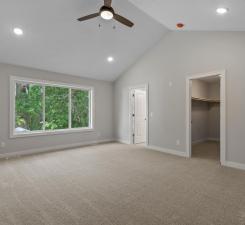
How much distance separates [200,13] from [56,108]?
193 inches

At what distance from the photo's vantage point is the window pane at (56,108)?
576 cm

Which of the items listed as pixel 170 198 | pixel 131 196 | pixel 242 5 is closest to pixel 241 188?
pixel 170 198

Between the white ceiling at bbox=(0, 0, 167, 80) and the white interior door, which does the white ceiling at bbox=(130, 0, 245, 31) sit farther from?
the white interior door

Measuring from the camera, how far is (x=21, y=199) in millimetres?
2525

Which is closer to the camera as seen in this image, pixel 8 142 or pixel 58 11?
pixel 58 11

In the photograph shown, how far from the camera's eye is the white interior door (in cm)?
683

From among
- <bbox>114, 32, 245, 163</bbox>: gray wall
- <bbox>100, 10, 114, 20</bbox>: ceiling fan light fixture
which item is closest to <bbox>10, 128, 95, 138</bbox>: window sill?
<bbox>114, 32, 245, 163</bbox>: gray wall

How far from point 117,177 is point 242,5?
357 centimetres

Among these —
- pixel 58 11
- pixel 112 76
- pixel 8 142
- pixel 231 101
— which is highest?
pixel 58 11

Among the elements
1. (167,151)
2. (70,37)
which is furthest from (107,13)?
(167,151)

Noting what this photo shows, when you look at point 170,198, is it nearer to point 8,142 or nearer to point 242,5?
point 242,5

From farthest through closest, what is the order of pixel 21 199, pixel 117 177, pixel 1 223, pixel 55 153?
1. pixel 55 153
2. pixel 117 177
3. pixel 21 199
4. pixel 1 223

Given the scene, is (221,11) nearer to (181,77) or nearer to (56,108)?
(181,77)

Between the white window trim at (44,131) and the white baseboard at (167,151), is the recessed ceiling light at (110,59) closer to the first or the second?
the white window trim at (44,131)
